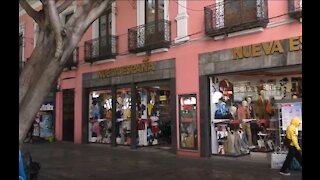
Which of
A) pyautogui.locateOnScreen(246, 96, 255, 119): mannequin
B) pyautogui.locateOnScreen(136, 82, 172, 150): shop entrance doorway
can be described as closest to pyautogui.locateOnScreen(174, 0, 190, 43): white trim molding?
pyautogui.locateOnScreen(136, 82, 172, 150): shop entrance doorway

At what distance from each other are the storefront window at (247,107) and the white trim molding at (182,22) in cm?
190

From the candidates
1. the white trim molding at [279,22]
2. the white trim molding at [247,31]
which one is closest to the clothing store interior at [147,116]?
the white trim molding at [247,31]

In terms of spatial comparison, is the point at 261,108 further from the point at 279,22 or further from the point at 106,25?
the point at 106,25

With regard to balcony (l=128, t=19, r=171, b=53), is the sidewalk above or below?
below

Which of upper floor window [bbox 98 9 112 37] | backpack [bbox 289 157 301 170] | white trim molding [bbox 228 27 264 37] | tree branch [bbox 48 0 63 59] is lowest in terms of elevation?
backpack [bbox 289 157 301 170]

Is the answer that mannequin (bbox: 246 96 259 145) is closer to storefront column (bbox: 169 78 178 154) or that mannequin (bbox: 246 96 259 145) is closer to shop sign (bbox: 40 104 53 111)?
storefront column (bbox: 169 78 178 154)

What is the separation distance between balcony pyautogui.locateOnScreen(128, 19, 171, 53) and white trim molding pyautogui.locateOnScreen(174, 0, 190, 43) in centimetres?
45

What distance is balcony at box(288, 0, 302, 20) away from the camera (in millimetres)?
10738

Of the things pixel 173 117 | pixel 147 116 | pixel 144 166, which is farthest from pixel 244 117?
pixel 147 116

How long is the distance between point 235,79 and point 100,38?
23.1 feet

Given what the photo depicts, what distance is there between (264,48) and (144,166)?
4884mm

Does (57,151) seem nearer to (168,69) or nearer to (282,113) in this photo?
(168,69)

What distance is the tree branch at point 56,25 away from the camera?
549cm
